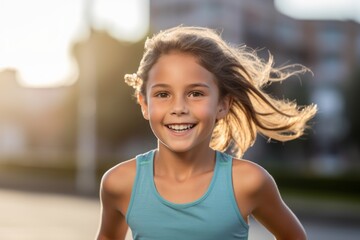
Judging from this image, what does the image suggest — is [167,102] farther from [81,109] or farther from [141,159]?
[81,109]

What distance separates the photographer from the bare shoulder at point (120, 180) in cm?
275

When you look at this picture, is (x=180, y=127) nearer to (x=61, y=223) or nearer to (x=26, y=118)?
(x=61, y=223)

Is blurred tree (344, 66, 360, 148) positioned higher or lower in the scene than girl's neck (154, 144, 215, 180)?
higher

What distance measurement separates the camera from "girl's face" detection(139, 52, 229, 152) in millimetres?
2635

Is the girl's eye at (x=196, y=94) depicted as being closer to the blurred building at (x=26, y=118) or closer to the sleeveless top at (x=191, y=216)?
the sleeveless top at (x=191, y=216)

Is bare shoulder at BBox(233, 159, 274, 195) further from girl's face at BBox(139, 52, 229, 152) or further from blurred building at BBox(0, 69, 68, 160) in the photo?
blurred building at BBox(0, 69, 68, 160)

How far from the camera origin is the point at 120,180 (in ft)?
9.09

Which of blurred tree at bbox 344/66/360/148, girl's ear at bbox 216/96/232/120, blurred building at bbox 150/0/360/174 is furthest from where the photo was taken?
blurred building at bbox 150/0/360/174

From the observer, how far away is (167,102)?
2654mm

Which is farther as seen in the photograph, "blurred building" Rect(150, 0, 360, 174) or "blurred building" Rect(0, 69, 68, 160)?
"blurred building" Rect(0, 69, 68, 160)

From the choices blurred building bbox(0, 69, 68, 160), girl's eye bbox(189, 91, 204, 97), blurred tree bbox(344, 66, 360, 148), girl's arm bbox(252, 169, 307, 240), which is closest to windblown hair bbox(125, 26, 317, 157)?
girl's eye bbox(189, 91, 204, 97)

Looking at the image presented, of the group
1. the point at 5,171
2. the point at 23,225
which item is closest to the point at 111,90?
the point at 5,171

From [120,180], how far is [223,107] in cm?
48

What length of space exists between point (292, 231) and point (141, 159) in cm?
63
